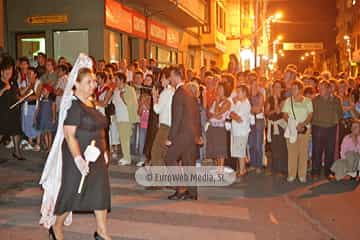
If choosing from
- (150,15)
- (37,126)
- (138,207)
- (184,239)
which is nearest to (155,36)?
(150,15)

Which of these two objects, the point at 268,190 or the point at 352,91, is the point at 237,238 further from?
the point at 352,91

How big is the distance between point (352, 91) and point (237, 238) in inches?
253

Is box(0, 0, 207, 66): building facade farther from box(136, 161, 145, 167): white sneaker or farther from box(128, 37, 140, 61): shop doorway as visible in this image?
box(136, 161, 145, 167): white sneaker

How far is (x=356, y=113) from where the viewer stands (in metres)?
11.4

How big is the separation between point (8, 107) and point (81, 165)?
5469 millimetres

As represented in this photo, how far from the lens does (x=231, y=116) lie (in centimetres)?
1043

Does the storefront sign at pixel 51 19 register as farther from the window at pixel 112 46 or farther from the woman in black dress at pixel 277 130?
the woman in black dress at pixel 277 130

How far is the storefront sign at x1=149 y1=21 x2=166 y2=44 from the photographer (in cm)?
2218

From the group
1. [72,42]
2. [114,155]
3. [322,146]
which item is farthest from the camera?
[72,42]

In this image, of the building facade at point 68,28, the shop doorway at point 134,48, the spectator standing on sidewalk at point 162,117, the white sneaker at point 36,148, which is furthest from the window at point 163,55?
the spectator standing on sidewalk at point 162,117

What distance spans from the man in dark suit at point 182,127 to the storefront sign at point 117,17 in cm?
907

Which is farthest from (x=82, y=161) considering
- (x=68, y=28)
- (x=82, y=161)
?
(x=68, y=28)

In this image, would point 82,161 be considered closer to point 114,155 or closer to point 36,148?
point 114,155

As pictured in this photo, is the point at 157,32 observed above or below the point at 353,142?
above
